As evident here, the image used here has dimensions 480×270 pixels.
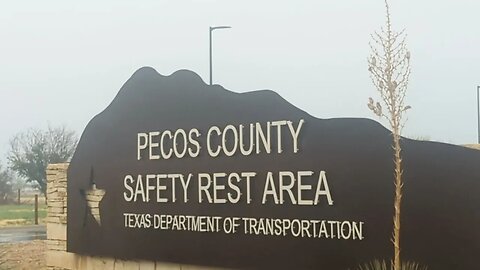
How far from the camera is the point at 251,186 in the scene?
737 centimetres

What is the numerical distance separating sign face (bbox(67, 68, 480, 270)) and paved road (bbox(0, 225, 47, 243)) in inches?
496

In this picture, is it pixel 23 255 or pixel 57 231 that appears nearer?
pixel 57 231

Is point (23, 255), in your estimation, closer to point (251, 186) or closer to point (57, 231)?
point (57, 231)

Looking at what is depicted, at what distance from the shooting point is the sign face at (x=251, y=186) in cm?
586

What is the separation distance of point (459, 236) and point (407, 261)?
497 mm

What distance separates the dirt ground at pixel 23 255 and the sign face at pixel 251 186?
172 inches

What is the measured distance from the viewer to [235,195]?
7.52m

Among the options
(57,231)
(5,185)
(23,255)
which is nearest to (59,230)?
(57,231)

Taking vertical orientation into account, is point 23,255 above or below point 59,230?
below

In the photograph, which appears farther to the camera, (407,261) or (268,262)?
(268,262)

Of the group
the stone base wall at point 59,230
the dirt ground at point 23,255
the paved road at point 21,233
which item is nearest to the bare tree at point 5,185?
the paved road at point 21,233

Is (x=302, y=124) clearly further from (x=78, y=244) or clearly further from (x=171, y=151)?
(x=78, y=244)

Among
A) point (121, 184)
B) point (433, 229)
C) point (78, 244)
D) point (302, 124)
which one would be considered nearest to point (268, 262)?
point (302, 124)

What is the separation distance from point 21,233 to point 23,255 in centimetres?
822
